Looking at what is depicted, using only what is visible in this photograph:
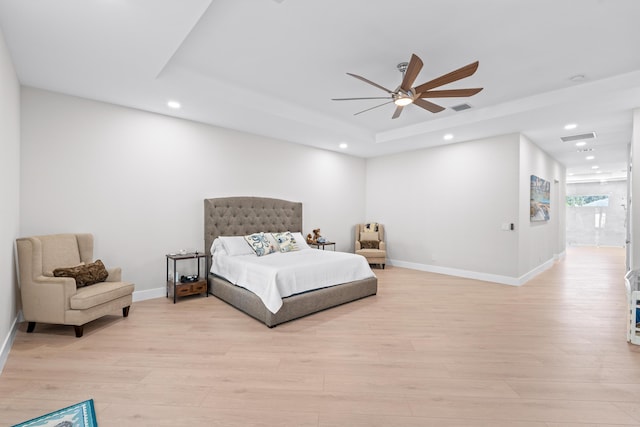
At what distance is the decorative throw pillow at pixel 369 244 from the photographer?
6848 mm

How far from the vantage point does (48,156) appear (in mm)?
3555

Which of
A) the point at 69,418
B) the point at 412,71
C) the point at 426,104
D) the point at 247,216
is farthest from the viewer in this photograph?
the point at 247,216

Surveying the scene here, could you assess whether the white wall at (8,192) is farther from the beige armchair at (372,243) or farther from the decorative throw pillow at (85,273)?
the beige armchair at (372,243)

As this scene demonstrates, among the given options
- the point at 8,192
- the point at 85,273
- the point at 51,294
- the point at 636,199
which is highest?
the point at 636,199

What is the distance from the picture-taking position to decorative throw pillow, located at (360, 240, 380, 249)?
6848mm

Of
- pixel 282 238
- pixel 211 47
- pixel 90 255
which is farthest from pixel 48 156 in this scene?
pixel 282 238

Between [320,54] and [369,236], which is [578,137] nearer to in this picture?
[369,236]

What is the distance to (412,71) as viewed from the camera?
2.65m

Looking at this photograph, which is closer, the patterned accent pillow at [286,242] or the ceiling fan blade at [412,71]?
the ceiling fan blade at [412,71]

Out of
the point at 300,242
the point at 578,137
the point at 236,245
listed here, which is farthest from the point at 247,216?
the point at 578,137

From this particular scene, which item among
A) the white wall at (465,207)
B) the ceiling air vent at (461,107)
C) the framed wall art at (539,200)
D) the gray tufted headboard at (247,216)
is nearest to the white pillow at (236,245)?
the gray tufted headboard at (247,216)

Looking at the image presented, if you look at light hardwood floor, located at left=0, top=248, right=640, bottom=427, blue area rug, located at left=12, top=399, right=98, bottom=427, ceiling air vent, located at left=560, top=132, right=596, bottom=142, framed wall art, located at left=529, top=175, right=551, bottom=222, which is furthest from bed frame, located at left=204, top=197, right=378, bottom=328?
ceiling air vent, located at left=560, top=132, right=596, bottom=142

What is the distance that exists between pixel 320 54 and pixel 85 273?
11.2ft

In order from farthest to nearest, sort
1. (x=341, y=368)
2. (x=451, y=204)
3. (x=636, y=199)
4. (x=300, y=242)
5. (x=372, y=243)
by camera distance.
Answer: (x=372, y=243) < (x=451, y=204) < (x=300, y=242) < (x=636, y=199) < (x=341, y=368)
